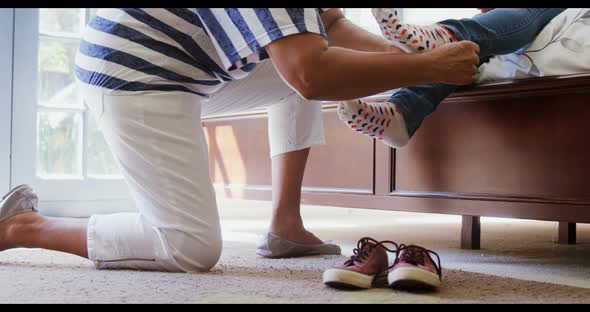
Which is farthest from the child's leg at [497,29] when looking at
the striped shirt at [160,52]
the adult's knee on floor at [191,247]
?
the adult's knee on floor at [191,247]

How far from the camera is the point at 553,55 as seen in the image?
1426 mm

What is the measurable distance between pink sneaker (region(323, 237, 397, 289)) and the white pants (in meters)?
0.28

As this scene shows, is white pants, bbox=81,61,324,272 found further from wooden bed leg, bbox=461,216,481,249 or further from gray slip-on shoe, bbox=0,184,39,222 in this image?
wooden bed leg, bbox=461,216,481,249

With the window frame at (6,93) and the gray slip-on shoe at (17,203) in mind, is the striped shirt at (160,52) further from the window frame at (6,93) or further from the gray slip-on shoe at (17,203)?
the window frame at (6,93)

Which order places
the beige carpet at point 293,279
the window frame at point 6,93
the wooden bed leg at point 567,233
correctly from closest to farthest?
the beige carpet at point 293,279
the wooden bed leg at point 567,233
the window frame at point 6,93

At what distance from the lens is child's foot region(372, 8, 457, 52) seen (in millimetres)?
1175

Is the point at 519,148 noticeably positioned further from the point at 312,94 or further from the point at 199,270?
the point at 199,270

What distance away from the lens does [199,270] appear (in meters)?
1.24

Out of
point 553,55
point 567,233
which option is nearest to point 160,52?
point 553,55

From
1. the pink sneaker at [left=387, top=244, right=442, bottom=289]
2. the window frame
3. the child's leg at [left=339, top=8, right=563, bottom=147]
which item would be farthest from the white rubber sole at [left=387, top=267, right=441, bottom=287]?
the window frame

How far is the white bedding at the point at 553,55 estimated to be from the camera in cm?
139

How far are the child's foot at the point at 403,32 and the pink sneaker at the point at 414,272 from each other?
38 cm

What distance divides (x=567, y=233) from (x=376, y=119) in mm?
905

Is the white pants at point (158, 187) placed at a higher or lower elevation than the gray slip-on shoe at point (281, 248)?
higher
